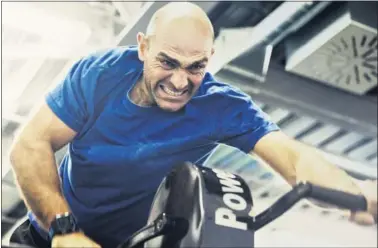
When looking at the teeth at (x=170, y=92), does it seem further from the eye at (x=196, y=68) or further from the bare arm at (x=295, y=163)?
the bare arm at (x=295, y=163)

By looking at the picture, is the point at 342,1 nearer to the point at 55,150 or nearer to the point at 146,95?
the point at 146,95

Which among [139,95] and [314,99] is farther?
[314,99]

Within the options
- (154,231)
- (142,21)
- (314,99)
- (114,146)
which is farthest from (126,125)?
(314,99)

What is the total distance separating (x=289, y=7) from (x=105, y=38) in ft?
1.86

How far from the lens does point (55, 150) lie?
5.25 feet

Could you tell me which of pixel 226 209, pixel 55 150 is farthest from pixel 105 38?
pixel 226 209

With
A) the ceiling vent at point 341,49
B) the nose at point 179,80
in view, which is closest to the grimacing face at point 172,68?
the nose at point 179,80

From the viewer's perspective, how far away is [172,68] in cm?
164

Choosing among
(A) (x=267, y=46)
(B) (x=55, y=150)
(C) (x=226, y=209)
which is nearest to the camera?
(C) (x=226, y=209)

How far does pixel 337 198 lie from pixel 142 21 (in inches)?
29.1

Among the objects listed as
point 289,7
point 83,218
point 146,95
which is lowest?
point 83,218

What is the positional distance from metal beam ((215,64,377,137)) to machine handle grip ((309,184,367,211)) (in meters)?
0.42

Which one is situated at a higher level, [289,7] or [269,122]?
[289,7]

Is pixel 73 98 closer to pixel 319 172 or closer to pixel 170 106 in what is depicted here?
pixel 170 106
